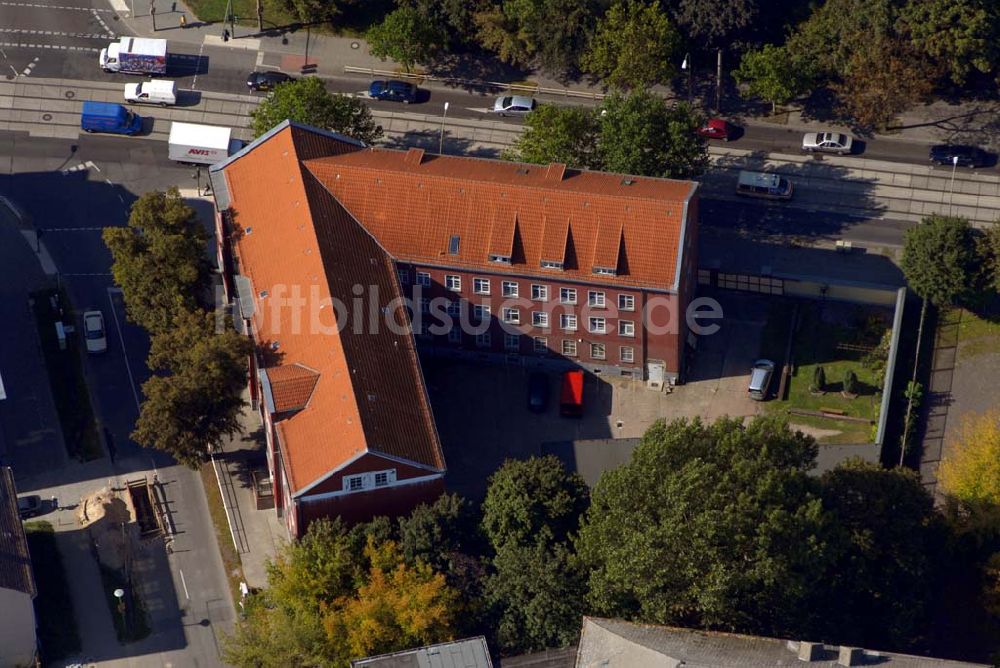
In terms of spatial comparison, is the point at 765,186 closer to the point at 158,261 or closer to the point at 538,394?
the point at 538,394

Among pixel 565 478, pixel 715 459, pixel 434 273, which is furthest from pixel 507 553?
pixel 434 273

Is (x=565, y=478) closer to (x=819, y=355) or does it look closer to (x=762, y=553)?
(x=762, y=553)

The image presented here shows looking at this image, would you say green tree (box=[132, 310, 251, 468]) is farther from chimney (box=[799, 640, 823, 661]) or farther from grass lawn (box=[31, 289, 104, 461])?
chimney (box=[799, 640, 823, 661])

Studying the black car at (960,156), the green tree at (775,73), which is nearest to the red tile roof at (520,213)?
the green tree at (775,73)

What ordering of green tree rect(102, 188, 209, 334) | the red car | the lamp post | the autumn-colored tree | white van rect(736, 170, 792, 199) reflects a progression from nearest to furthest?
the autumn-colored tree < green tree rect(102, 188, 209, 334) < white van rect(736, 170, 792, 199) < the red car < the lamp post

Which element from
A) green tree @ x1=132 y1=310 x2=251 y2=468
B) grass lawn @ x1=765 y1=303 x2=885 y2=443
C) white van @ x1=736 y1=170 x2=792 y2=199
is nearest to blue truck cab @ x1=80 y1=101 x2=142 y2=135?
green tree @ x1=132 y1=310 x2=251 y2=468
